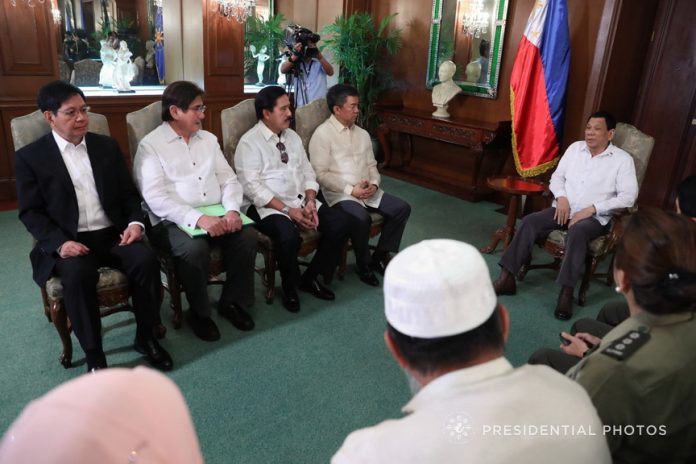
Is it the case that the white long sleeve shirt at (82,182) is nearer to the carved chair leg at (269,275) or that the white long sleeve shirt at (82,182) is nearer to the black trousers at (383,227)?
the carved chair leg at (269,275)

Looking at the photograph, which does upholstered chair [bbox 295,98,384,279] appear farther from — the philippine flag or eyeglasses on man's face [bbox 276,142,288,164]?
the philippine flag

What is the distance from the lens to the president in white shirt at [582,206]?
9.82ft


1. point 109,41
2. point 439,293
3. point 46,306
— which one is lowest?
point 46,306

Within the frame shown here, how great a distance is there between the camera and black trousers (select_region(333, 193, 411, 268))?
314cm

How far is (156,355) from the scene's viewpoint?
2.30 metres

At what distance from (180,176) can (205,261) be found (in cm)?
49

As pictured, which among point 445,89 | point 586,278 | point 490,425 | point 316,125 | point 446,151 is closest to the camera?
point 490,425

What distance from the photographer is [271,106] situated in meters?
Answer: 2.93

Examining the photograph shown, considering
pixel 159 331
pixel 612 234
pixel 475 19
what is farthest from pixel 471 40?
pixel 159 331

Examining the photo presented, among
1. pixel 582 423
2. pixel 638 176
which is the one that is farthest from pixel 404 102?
pixel 582 423

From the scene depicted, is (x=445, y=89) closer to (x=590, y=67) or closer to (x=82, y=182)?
(x=590, y=67)

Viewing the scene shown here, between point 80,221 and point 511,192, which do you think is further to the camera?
point 511,192

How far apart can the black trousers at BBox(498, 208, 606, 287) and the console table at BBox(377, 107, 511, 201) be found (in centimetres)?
174

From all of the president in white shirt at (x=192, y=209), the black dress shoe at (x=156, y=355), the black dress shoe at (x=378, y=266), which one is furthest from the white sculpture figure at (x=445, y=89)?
the black dress shoe at (x=156, y=355)
